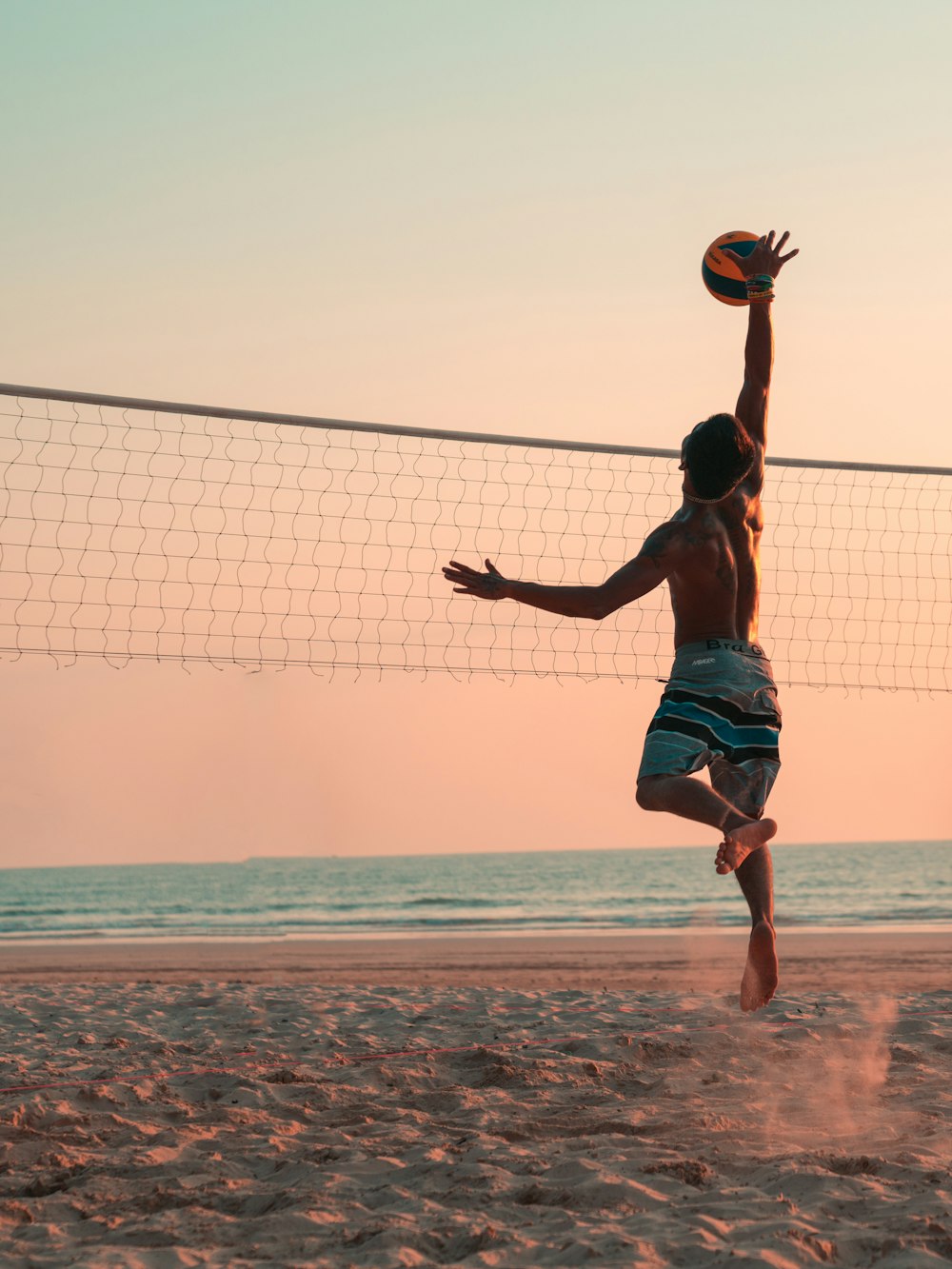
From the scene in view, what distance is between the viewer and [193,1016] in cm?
629

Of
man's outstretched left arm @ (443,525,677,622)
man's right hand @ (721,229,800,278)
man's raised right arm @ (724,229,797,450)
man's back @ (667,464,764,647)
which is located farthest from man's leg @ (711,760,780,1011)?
man's right hand @ (721,229,800,278)

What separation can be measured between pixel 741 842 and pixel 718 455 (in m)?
1.09

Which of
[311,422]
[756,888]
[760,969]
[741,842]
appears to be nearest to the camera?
[741,842]

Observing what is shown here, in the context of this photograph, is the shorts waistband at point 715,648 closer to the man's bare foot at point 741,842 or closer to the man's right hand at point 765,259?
the man's bare foot at point 741,842

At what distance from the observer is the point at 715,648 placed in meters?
3.87

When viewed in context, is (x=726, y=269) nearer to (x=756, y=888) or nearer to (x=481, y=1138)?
(x=756, y=888)

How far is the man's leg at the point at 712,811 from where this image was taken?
3.49 meters

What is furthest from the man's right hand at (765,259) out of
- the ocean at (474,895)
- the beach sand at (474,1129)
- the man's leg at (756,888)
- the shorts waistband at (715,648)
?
the ocean at (474,895)

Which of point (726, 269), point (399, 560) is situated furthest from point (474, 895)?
point (726, 269)

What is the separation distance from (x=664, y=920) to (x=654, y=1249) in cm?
1758

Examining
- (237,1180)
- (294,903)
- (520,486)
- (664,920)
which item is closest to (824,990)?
(520,486)

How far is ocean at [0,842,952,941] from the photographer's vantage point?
19.6 meters

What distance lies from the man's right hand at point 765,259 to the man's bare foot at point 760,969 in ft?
6.96

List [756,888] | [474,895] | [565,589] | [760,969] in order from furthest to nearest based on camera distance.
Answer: [474,895] < [756,888] < [760,969] < [565,589]
